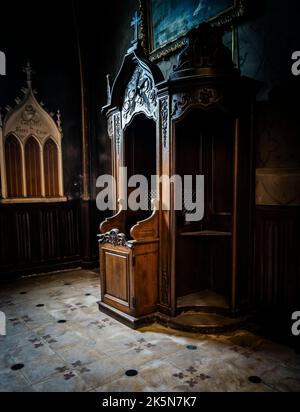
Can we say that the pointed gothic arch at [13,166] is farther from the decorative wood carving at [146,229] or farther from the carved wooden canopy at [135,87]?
the decorative wood carving at [146,229]

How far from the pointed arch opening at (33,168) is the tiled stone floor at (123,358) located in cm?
226

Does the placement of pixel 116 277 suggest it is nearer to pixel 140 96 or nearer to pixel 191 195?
pixel 191 195

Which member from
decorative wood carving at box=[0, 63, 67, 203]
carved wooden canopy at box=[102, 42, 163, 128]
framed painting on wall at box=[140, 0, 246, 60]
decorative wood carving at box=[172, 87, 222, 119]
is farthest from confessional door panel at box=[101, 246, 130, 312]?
framed painting on wall at box=[140, 0, 246, 60]

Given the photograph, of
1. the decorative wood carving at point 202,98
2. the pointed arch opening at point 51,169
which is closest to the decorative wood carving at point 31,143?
the pointed arch opening at point 51,169

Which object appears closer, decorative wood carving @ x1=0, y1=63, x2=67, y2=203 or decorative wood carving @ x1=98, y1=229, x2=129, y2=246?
decorative wood carving @ x1=98, y1=229, x2=129, y2=246

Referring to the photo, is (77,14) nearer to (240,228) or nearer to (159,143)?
(159,143)

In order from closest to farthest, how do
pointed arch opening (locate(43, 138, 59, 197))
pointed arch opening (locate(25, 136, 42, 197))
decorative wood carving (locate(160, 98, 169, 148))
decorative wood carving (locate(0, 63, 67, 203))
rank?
decorative wood carving (locate(160, 98, 169, 148)), decorative wood carving (locate(0, 63, 67, 203)), pointed arch opening (locate(25, 136, 42, 197)), pointed arch opening (locate(43, 138, 59, 197))

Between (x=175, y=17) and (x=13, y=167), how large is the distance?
3353 mm

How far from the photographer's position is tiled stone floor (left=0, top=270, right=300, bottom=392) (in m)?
2.24

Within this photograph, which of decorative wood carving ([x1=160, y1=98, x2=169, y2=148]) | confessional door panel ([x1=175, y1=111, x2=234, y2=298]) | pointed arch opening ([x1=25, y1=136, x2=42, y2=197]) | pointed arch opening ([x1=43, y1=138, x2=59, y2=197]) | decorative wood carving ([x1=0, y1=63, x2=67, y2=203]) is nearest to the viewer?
decorative wood carving ([x1=160, y1=98, x2=169, y2=148])

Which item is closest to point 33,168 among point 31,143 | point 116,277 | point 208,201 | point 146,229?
point 31,143

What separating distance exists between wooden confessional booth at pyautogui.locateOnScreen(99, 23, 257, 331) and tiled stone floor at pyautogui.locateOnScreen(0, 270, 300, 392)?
0.29m

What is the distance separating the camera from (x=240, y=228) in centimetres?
320

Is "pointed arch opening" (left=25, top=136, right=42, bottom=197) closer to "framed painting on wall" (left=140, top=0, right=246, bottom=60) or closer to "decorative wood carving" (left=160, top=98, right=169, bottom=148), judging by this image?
"framed painting on wall" (left=140, top=0, right=246, bottom=60)
